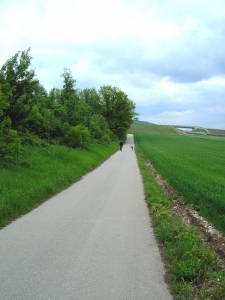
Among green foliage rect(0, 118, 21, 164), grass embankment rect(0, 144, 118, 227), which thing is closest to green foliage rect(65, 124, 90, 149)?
grass embankment rect(0, 144, 118, 227)

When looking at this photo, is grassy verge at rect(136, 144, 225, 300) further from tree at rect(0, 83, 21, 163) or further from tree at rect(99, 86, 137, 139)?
tree at rect(99, 86, 137, 139)

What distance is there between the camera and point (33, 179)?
35.8 feet

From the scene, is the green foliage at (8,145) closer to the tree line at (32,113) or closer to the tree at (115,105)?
the tree line at (32,113)

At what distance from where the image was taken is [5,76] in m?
15.5

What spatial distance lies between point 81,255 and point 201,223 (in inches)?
163

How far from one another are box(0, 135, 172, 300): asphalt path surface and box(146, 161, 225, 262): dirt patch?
1.33 m

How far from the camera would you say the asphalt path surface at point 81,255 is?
4.03m

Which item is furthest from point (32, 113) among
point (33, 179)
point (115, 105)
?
point (115, 105)

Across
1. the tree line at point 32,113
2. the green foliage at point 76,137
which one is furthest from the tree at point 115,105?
the green foliage at point 76,137

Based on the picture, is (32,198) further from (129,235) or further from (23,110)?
(23,110)

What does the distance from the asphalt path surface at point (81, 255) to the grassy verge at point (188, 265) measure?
23cm

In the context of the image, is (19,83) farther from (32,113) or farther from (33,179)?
(33,179)

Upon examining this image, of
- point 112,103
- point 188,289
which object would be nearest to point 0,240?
point 188,289

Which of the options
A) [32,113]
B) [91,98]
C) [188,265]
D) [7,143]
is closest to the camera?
[188,265]
